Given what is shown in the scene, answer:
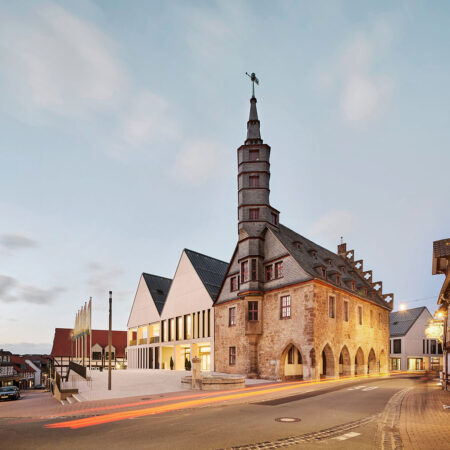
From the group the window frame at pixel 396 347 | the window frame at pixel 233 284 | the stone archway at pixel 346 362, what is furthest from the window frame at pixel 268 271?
the window frame at pixel 396 347

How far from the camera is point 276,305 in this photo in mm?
33656

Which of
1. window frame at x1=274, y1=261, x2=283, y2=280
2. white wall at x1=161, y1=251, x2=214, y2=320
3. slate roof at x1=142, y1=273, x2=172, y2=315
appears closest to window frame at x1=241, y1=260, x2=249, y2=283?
window frame at x1=274, y1=261, x2=283, y2=280

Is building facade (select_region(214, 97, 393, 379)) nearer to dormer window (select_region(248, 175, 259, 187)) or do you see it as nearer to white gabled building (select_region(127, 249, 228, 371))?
dormer window (select_region(248, 175, 259, 187))

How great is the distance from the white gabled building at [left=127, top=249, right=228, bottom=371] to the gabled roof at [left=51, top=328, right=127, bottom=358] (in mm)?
13985

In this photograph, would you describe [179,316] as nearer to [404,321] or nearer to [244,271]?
[244,271]

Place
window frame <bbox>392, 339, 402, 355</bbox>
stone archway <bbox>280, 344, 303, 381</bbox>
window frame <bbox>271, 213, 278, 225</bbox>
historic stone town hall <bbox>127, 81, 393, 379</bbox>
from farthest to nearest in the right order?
1. window frame <bbox>392, 339, 402, 355</bbox>
2. window frame <bbox>271, 213, 278, 225</bbox>
3. stone archway <bbox>280, 344, 303, 381</bbox>
4. historic stone town hall <bbox>127, 81, 393, 379</bbox>

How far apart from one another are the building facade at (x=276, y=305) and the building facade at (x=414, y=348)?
78.9 ft

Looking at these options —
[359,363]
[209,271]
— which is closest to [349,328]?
[359,363]

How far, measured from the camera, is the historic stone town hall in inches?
1251

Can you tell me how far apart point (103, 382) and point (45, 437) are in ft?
60.6

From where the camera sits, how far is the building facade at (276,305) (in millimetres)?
31453

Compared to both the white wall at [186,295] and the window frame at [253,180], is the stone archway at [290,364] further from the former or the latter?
the window frame at [253,180]

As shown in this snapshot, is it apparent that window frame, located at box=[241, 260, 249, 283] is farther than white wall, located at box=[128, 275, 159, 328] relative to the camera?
No

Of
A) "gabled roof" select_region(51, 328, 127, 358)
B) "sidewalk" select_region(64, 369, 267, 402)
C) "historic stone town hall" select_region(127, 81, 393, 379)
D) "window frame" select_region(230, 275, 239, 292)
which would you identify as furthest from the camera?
"gabled roof" select_region(51, 328, 127, 358)
